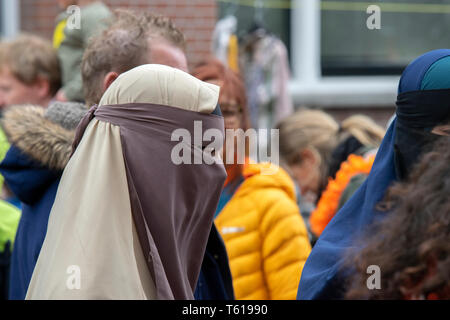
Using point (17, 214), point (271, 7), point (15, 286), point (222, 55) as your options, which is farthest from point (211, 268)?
point (271, 7)

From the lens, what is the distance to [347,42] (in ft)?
26.9

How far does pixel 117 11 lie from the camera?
303cm

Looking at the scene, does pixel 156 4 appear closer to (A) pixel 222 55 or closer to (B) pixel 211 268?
(A) pixel 222 55

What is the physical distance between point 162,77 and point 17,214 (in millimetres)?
1914

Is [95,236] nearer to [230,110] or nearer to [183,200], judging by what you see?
[183,200]

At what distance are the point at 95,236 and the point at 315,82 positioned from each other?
664 cm

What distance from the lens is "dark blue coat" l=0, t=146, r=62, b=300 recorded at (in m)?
2.45

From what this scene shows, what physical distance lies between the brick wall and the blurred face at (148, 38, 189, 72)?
13.7ft

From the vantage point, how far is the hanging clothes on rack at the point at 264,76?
22.5 ft

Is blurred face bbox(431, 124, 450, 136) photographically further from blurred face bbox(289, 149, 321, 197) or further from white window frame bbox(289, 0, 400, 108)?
white window frame bbox(289, 0, 400, 108)

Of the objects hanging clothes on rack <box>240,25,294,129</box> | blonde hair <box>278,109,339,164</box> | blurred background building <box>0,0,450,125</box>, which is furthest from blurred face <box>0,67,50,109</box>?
blurred background building <box>0,0,450,125</box>

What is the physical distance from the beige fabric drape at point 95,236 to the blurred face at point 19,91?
2.65 metres

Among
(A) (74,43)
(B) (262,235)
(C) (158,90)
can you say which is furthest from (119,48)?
(A) (74,43)

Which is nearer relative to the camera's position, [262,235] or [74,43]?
[262,235]
